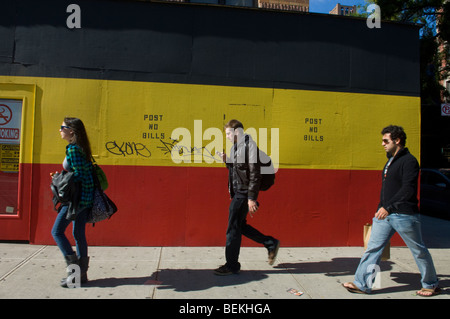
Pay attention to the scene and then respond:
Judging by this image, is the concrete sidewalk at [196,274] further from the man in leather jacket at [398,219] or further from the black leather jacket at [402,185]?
the black leather jacket at [402,185]

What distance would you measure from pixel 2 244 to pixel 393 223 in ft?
17.4

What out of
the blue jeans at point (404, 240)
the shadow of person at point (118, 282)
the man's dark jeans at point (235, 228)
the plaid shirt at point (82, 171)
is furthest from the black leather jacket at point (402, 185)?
Result: the plaid shirt at point (82, 171)

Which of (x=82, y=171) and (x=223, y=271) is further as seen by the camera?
(x=223, y=271)

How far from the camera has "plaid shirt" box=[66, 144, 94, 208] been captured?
369cm

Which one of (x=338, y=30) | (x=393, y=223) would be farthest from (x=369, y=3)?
(x=393, y=223)

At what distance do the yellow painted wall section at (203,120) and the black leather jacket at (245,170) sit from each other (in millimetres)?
1220

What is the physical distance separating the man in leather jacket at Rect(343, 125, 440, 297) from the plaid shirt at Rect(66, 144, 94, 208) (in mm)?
2959

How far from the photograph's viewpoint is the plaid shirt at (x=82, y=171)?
369cm

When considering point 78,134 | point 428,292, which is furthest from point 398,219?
point 78,134

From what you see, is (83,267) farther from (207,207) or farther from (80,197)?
(207,207)

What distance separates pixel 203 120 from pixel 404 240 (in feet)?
10.4

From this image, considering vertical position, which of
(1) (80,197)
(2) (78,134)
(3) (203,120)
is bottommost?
(1) (80,197)

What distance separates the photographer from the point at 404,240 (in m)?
3.82

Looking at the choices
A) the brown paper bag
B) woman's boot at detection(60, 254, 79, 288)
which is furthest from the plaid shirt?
the brown paper bag
